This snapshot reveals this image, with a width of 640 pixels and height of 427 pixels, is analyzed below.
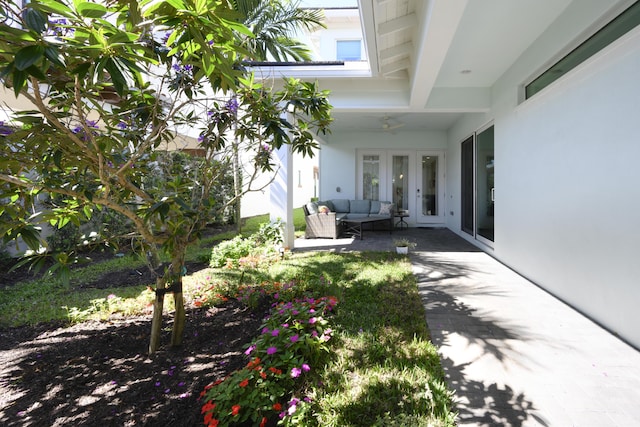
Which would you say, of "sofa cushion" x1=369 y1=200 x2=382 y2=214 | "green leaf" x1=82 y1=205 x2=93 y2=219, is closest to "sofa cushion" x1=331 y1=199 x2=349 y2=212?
"sofa cushion" x1=369 y1=200 x2=382 y2=214

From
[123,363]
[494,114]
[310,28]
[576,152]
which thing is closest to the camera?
[123,363]

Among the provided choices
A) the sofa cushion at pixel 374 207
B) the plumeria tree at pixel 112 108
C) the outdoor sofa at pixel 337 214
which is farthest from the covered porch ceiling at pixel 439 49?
the sofa cushion at pixel 374 207

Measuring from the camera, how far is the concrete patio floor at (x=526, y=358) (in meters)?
1.98

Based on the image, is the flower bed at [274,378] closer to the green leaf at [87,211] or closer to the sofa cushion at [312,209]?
the green leaf at [87,211]

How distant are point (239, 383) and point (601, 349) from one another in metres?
2.93

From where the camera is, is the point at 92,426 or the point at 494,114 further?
the point at 494,114

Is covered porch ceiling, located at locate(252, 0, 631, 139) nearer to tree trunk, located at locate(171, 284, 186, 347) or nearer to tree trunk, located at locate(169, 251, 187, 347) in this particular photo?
tree trunk, located at locate(169, 251, 187, 347)

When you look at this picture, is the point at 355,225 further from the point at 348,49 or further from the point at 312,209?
the point at 348,49

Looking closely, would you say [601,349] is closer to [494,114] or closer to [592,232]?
[592,232]

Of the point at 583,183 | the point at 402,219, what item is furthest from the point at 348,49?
the point at 583,183

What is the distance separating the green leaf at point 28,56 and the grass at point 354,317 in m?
1.97

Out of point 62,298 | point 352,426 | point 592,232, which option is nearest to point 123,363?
point 352,426

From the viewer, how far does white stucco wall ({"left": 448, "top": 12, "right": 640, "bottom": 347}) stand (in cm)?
274

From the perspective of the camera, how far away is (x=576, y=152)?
11.4 ft
